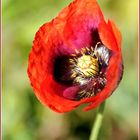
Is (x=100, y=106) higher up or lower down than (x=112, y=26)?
lower down

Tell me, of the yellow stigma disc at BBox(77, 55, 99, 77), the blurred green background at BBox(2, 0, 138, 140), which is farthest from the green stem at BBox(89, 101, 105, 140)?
the blurred green background at BBox(2, 0, 138, 140)

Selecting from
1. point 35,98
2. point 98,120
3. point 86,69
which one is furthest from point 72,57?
point 35,98

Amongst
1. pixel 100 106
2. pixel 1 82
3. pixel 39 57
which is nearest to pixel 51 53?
pixel 39 57

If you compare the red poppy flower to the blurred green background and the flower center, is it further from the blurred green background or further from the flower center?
the blurred green background

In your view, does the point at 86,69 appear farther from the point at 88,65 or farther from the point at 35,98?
the point at 35,98

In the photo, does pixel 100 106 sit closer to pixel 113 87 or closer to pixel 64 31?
pixel 113 87

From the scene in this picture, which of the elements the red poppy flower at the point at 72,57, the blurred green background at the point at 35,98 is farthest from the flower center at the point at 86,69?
the blurred green background at the point at 35,98
